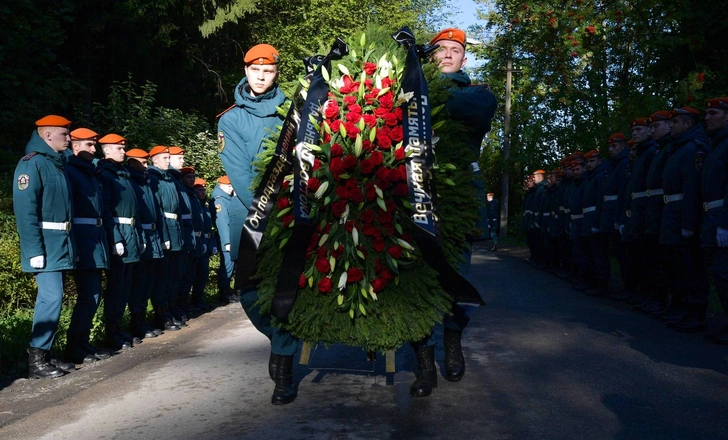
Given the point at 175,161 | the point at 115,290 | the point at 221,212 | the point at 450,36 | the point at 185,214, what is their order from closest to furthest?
the point at 450,36
the point at 115,290
the point at 185,214
the point at 175,161
the point at 221,212

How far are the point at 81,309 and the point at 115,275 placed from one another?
3.23 feet

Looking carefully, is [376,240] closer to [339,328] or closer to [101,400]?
[339,328]

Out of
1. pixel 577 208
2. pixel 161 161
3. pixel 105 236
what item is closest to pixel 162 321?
pixel 161 161

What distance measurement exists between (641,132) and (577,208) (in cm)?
375

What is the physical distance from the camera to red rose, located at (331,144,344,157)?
5.04m

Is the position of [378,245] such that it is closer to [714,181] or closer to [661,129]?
[714,181]

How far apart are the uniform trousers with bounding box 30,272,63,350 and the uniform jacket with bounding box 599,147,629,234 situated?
841cm

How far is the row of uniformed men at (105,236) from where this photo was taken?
7000mm

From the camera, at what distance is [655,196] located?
33.4 feet

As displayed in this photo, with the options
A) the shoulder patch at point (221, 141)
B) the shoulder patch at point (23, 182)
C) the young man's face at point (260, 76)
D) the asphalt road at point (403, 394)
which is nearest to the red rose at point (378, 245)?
the asphalt road at point (403, 394)

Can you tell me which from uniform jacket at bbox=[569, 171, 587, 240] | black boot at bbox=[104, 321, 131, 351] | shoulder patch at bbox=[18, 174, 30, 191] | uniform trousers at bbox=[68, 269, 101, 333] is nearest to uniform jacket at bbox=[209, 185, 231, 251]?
black boot at bbox=[104, 321, 131, 351]

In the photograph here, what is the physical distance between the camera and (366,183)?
16.5 feet

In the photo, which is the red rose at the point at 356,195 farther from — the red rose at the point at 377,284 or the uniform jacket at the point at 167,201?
the uniform jacket at the point at 167,201

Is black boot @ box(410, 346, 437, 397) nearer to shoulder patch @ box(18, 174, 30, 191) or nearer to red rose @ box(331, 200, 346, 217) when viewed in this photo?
red rose @ box(331, 200, 346, 217)
